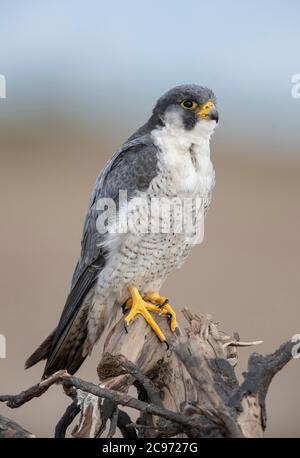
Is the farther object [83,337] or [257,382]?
[83,337]

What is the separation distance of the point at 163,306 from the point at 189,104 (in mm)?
1194

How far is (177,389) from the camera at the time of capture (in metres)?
3.72

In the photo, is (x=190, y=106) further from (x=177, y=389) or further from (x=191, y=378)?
(x=191, y=378)

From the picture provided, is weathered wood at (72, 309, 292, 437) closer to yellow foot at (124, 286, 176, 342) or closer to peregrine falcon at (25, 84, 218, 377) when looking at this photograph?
yellow foot at (124, 286, 176, 342)

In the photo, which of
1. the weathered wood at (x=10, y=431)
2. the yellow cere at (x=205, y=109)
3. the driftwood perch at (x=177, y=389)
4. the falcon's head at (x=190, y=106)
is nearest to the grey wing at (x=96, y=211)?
the falcon's head at (x=190, y=106)

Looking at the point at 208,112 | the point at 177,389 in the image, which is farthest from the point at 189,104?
the point at 177,389

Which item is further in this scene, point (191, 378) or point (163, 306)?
point (163, 306)

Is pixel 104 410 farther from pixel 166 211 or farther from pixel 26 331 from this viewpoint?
pixel 26 331

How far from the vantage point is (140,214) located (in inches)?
179

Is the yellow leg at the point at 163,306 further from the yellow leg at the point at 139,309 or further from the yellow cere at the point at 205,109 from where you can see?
the yellow cere at the point at 205,109

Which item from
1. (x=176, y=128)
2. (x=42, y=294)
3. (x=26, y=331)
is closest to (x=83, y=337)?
(x=176, y=128)

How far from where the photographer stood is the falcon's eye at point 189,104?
4676 millimetres

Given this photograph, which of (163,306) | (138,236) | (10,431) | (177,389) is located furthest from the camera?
(163,306)

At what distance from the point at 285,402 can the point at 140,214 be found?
4.53m
